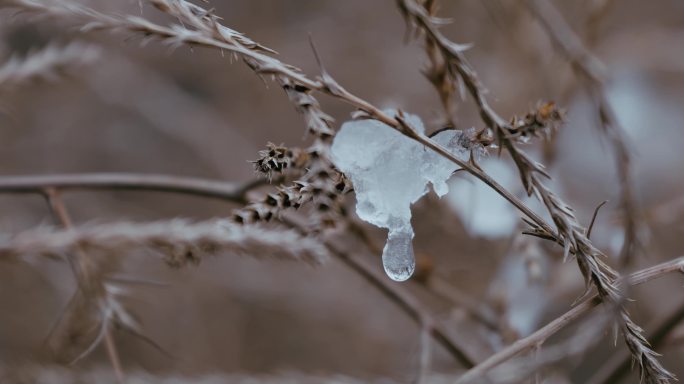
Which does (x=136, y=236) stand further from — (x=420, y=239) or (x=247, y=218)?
(x=420, y=239)

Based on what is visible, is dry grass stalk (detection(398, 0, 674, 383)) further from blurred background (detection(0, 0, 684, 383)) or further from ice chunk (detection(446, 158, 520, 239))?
ice chunk (detection(446, 158, 520, 239))

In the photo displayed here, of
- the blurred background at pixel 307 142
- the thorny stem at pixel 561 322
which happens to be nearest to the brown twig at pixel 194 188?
the blurred background at pixel 307 142

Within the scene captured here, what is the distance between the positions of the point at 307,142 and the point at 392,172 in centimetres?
154

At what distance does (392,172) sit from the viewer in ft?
1.67

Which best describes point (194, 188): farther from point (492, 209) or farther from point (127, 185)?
point (492, 209)

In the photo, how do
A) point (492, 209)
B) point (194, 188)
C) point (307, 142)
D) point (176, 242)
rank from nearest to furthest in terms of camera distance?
1. point (176, 242)
2. point (194, 188)
3. point (492, 209)
4. point (307, 142)

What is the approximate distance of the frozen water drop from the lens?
1.62 feet

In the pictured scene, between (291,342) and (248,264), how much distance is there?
0.31 m

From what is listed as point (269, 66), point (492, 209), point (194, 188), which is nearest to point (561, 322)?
point (269, 66)

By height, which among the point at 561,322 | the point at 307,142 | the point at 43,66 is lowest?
the point at 561,322

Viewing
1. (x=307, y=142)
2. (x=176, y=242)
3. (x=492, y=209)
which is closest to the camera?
(x=176, y=242)

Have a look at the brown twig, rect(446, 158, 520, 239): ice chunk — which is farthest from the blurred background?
→ the brown twig

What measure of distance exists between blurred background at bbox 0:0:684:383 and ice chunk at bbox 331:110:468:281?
0.30 metres

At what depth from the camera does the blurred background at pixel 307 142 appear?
0.99 metres
